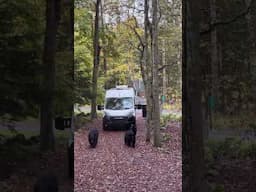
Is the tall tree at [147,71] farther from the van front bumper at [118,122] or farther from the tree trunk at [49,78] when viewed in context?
the tree trunk at [49,78]

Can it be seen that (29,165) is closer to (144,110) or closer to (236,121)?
(144,110)

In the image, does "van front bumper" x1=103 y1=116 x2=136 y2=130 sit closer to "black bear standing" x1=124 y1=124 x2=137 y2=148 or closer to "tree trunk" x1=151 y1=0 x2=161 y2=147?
"black bear standing" x1=124 y1=124 x2=137 y2=148

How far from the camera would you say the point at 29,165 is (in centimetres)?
397

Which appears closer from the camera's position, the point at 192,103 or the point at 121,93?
the point at 192,103

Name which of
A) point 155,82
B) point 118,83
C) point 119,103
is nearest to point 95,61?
point 118,83

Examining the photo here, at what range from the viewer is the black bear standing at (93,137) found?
A: 3.94 m

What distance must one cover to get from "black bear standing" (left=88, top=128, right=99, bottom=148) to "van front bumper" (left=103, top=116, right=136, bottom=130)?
10cm

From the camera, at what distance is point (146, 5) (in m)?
3.91

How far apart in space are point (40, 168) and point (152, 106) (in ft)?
4.06

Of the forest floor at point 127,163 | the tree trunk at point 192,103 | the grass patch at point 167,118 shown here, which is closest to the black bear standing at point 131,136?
the forest floor at point 127,163

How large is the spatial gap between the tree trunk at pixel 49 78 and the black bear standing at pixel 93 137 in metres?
0.38

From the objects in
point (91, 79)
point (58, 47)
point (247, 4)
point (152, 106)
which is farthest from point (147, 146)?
point (247, 4)

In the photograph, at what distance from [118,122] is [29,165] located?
955 mm

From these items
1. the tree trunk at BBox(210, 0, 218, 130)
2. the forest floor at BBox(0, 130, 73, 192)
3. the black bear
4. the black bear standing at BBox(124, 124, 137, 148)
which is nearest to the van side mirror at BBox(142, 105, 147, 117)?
the black bear standing at BBox(124, 124, 137, 148)
